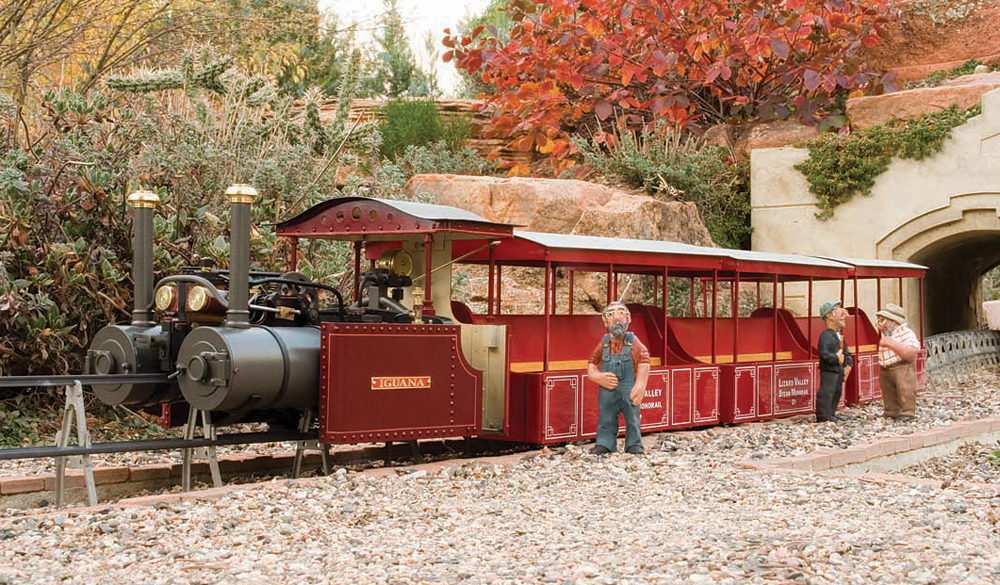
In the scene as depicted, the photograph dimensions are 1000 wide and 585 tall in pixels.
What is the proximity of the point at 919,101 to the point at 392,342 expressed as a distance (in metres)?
14.3

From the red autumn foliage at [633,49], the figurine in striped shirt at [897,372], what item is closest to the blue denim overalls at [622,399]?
the figurine in striped shirt at [897,372]

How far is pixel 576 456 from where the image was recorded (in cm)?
923

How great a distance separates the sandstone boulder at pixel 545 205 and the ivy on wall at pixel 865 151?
12.6 ft

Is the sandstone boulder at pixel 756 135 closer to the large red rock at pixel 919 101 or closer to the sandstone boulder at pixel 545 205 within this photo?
the large red rock at pixel 919 101

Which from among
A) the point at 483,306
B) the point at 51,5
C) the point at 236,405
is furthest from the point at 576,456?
the point at 51,5

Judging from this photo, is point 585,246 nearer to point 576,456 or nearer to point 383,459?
point 576,456

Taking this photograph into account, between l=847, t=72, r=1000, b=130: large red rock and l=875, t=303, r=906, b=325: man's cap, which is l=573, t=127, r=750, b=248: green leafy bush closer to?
l=847, t=72, r=1000, b=130: large red rock

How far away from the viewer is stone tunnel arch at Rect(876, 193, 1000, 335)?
60.1 feet

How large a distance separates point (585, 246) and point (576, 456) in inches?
71.8

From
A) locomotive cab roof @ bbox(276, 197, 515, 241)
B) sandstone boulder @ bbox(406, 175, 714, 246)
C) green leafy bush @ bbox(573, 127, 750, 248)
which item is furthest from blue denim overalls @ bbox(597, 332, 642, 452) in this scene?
green leafy bush @ bbox(573, 127, 750, 248)

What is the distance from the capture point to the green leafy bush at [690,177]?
768 inches

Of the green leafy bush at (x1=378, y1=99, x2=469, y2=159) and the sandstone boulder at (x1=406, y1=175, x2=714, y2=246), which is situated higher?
the green leafy bush at (x1=378, y1=99, x2=469, y2=159)

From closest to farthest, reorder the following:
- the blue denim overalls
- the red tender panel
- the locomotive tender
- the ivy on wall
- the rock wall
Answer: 1. the locomotive tender
2. the red tender panel
3. the blue denim overalls
4. the rock wall
5. the ivy on wall

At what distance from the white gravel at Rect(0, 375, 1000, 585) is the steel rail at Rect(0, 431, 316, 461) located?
1.69ft
